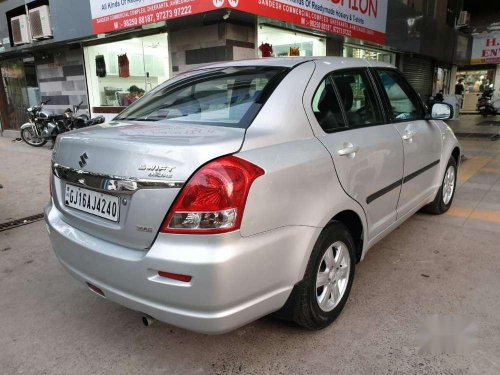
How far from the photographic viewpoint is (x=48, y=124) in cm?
998

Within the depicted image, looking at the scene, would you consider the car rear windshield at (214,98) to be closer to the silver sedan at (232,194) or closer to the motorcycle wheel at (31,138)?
the silver sedan at (232,194)

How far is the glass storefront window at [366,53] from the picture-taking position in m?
10.7

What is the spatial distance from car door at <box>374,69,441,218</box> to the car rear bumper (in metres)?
1.49

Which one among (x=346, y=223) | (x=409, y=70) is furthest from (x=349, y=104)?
(x=409, y=70)

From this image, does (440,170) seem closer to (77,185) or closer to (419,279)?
(419,279)

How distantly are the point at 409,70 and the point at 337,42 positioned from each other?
20.3 ft

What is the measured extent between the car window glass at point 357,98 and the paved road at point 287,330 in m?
1.20

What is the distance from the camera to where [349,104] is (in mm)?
2725

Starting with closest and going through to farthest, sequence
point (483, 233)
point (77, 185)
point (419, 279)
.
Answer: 1. point (77, 185)
2. point (419, 279)
3. point (483, 233)

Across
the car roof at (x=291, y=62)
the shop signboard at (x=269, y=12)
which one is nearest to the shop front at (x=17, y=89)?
the shop signboard at (x=269, y=12)

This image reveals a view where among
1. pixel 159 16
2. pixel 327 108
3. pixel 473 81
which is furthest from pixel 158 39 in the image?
pixel 473 81

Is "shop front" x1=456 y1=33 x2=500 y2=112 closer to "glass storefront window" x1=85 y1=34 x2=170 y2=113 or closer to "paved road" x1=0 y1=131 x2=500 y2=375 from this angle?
"glass storefront window" x1=85 y1=34 x2=170 y2=113

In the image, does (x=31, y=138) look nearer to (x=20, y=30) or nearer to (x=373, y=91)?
(x=20, y=30)

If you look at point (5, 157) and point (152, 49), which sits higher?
point (152, 49)
